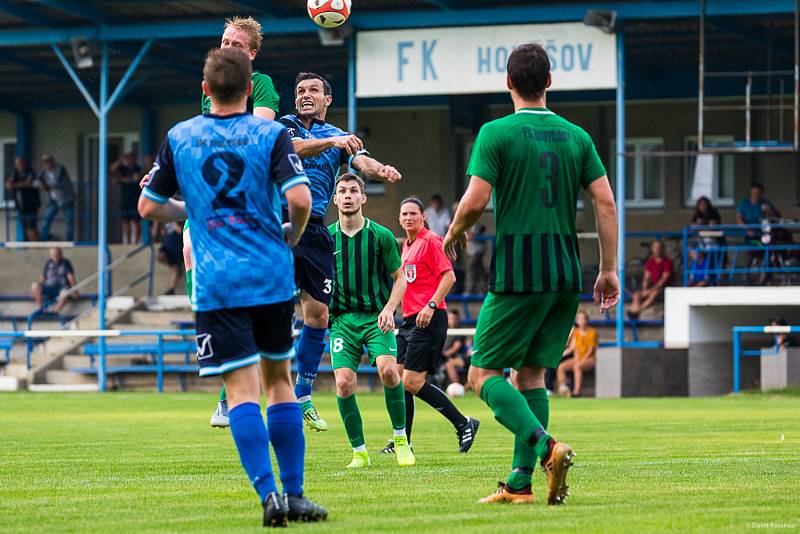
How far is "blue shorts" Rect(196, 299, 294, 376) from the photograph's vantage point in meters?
6.60

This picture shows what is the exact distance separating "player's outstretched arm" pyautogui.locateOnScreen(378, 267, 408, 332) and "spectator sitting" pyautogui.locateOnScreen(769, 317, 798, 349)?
15.0 meters

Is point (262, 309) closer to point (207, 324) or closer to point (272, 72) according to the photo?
point (207, 324)

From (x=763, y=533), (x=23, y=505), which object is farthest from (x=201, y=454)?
(x=763, y=533)

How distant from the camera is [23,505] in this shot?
7559mm

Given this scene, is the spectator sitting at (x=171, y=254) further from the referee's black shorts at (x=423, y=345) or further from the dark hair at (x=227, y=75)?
the dark hair at (x=227, y=75)

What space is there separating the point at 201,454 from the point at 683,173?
23.5 metres

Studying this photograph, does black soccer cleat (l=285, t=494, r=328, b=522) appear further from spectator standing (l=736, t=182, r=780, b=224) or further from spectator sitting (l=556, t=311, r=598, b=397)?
spectator standing (l=736, t=182, r=780, b=224)

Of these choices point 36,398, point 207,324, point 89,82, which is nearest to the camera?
point 207,324

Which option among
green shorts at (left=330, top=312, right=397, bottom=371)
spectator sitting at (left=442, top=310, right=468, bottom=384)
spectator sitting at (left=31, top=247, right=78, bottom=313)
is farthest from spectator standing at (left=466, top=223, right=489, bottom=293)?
green shorts at (left=330, top=312, right=397, bottom=371)

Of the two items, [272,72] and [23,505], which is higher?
[272,72]

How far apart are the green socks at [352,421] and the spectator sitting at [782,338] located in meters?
15.8

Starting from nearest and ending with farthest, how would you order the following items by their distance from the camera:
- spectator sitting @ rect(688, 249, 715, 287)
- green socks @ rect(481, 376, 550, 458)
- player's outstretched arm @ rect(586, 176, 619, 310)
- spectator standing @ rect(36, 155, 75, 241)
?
green socks @ rect(481, 376, 550, 458), player's outstretched arm @ rect(586, 176, 619, 310), spectator sitting @ rect(688, 249, 715, 287), spectator standing @ rect(36, 155, 75, 241)

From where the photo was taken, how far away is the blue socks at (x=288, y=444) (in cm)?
671

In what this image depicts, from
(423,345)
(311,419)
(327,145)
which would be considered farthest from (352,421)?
(327,145)
